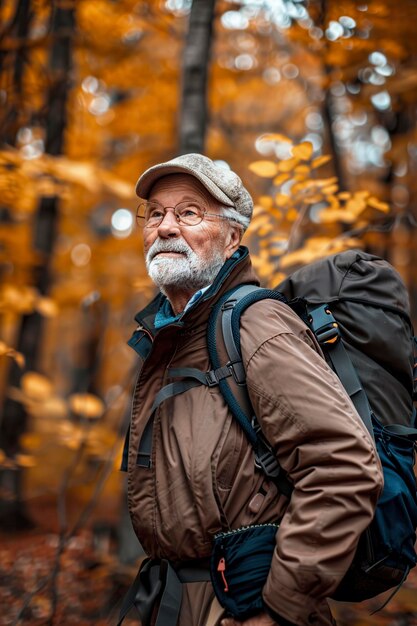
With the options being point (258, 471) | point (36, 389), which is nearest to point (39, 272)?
point (36, 389)

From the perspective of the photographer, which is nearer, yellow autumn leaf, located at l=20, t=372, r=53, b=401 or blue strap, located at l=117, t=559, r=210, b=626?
blue strap, located at l=117, t=559, r=210, b=626

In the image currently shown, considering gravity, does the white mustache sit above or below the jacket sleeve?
above

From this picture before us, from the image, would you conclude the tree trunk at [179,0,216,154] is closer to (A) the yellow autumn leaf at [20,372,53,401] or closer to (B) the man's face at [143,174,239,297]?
(B) the man's face at [143,174,239,297]

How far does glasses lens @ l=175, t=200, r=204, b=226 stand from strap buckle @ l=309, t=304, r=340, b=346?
0.65 m

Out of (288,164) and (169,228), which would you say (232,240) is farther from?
(288,164)

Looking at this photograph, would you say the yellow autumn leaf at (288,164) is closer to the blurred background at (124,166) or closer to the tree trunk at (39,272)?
the blurred background at (124,166)

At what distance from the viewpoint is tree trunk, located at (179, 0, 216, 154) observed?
4.27 m

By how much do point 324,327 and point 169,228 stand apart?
0.76 m

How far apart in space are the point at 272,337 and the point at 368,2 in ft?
13.0

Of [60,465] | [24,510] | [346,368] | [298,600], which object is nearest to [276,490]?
[298,600]

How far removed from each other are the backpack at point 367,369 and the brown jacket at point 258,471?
63mm

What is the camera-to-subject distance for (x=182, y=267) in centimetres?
233

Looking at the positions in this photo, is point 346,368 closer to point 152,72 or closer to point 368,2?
point 368,2

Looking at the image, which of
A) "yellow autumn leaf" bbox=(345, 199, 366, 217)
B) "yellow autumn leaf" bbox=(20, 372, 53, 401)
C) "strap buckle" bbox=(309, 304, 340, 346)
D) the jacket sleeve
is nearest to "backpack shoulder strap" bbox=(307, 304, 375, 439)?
"strap buckle" bbox=(309, 304, 340, 346)
